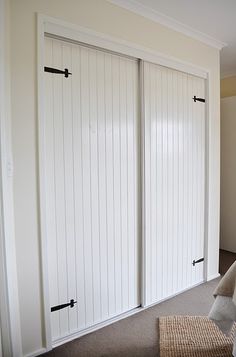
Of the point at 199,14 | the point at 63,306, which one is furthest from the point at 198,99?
the point at 63,306

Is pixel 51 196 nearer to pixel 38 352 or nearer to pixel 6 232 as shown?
pixel 6 232

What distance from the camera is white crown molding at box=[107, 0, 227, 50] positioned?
7.13 feet

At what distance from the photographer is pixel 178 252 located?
9.00 ft

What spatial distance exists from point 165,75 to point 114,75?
57 cm

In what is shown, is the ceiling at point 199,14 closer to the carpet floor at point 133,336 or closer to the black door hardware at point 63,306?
the black door hardware at point 63,306

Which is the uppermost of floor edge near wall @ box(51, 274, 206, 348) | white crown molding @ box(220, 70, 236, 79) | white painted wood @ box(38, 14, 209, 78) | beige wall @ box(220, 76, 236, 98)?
white crown molding @ box(220, 70, 236, 79)

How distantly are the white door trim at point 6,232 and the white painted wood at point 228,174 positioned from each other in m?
3.07

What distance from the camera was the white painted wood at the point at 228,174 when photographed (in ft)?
12.4

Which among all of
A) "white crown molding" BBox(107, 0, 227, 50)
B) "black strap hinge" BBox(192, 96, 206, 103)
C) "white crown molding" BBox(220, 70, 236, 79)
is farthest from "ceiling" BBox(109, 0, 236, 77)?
"white crown molding" BBox(220, 70, 236, 79)

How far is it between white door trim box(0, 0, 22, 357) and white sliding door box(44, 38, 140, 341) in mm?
281

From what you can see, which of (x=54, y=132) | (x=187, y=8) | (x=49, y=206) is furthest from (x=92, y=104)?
(x=187, y=8)

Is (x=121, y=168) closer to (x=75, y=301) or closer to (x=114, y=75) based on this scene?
(x=114, y=75)

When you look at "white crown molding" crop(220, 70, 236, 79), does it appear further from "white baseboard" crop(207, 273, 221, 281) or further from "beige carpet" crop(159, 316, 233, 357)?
"beige carpet" crop(159, 316, 233, 357)

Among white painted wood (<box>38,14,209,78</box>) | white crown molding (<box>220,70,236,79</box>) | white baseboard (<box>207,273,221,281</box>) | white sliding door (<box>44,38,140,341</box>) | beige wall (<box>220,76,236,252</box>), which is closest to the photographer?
white painted wood (<box>38,14,209,78</box>)
